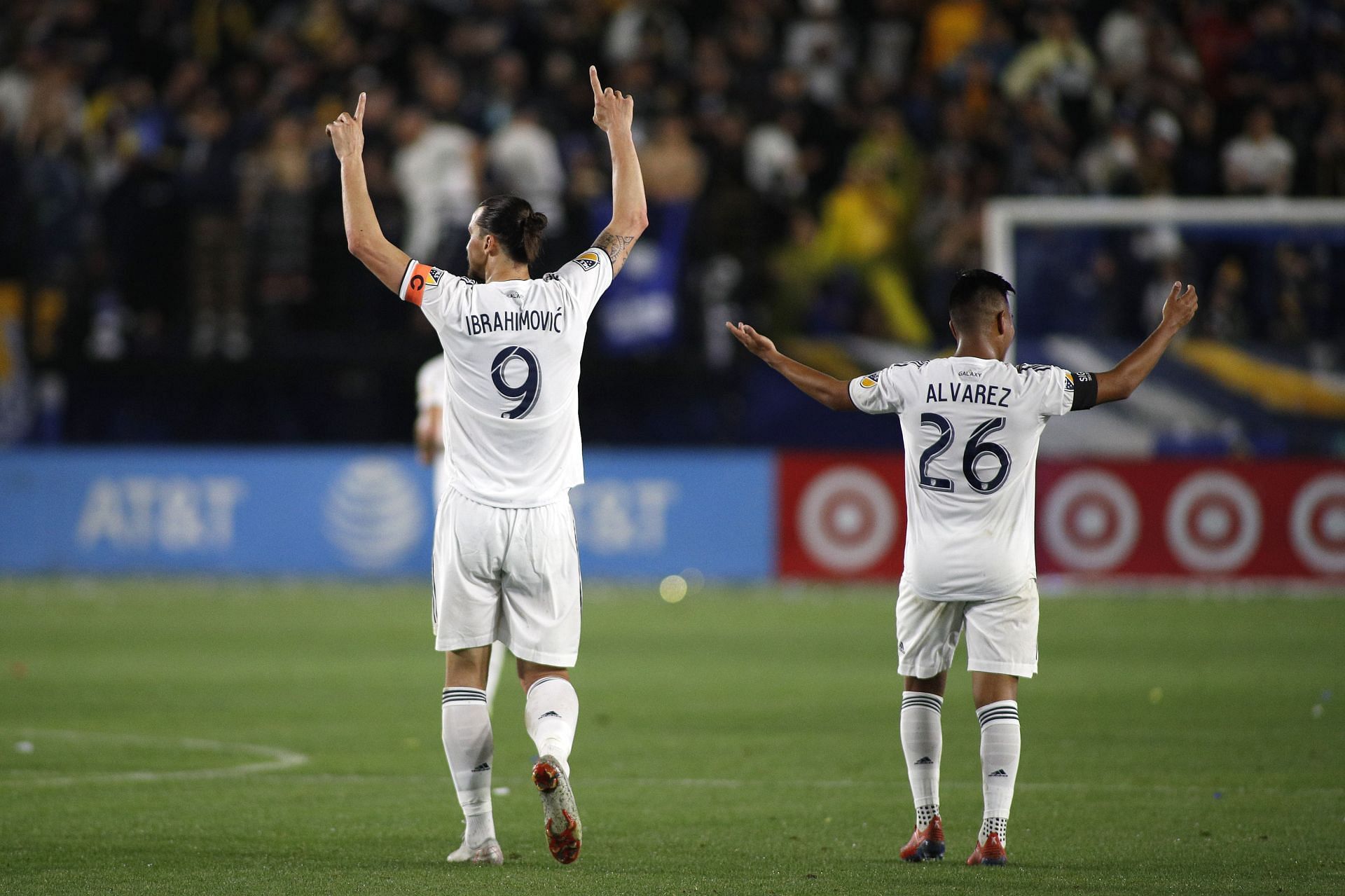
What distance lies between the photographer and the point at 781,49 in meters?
22.5

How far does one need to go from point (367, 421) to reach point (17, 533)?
3604mm

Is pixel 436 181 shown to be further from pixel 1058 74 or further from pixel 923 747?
pixel 923 747

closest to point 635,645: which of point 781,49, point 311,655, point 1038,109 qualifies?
point 311,655

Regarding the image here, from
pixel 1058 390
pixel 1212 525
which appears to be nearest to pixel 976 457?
pixel 1058 390

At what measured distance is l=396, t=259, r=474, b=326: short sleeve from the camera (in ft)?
21.7

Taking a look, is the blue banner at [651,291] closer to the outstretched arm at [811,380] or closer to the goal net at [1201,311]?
the goal net at [1201,311]

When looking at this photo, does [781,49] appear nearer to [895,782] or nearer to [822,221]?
[822,221]

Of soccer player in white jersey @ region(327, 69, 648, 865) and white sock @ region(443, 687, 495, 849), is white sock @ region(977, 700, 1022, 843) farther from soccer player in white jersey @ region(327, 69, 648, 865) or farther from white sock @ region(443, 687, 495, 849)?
white sock @ region(443, 687, 495, 849)

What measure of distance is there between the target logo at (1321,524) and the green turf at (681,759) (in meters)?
1.43

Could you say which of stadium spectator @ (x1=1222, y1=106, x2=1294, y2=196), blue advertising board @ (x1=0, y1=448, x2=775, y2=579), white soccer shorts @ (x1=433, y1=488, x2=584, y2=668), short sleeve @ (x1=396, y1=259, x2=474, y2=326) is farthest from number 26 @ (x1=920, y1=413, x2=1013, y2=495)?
stadium spectator @ (x1=1222, y1=106, x2=1294, y2=196)

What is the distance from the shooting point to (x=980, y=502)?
664cm

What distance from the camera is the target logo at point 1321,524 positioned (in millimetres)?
18125

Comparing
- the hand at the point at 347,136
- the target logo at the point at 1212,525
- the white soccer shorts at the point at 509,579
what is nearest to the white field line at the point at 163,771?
the white soccer shorts at the point at 509,579

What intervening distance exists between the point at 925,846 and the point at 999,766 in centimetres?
38
